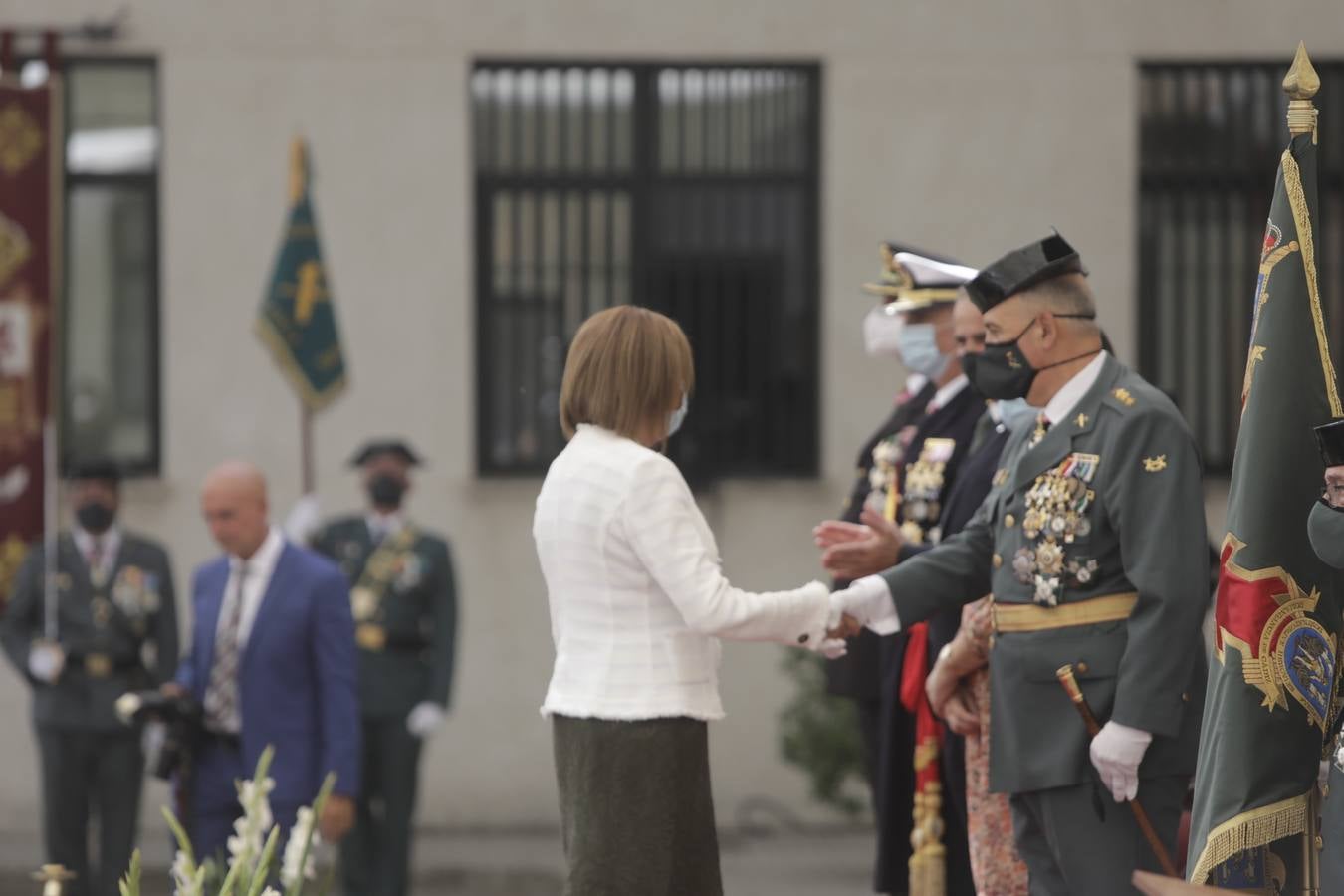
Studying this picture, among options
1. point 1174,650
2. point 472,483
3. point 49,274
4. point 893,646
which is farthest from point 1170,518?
point 472,483

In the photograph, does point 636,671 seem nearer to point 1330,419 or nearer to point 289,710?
point 1330,419

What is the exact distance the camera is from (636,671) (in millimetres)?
4637

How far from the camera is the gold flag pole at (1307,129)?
184 inches

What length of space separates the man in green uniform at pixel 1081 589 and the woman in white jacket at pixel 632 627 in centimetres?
76

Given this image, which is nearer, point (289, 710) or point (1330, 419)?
point (1330, 419)

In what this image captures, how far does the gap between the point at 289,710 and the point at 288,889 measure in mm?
2896

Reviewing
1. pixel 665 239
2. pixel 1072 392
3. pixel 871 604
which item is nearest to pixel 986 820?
pixel 871 604

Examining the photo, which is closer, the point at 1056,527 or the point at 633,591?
the point at 633,591

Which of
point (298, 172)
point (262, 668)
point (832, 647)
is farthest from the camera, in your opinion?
point (298, 172)

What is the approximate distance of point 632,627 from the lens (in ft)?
15.2

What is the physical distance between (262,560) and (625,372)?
3.11 metres

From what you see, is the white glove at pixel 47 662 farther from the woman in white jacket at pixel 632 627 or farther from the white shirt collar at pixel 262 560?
the woman in white jacket at pixel 632 627

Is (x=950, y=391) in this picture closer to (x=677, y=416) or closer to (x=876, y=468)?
(x=876, y=468)

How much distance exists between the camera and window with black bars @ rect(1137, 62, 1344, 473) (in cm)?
1232
